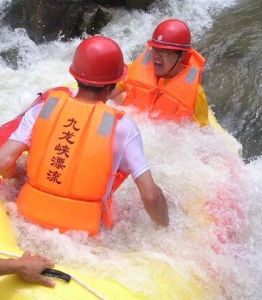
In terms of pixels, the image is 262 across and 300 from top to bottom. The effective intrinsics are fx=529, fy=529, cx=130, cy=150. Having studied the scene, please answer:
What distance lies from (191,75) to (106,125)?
1.76 m

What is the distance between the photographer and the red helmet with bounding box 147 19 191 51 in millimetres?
3975

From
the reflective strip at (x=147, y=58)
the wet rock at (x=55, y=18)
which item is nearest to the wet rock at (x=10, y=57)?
the wet rock at (x=55, y=18)

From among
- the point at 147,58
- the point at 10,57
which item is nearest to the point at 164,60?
the point at 147,58

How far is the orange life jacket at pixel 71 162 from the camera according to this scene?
260cm

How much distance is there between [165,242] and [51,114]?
939 millimetres

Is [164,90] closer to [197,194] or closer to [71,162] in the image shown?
[197,194]

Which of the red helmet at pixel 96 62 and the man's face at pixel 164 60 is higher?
the red helmet at pixel 96 62

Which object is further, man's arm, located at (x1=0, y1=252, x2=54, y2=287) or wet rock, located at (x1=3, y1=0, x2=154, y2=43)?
wet rock, located at (x1=3, y1=0, x2=154, y2=43)

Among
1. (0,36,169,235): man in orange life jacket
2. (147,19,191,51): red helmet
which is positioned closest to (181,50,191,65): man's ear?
(147,19,191,51): red helmet

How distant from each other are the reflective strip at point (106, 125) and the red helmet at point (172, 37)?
1554 millimetres

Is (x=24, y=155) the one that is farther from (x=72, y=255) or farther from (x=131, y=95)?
(x=131, y=95)

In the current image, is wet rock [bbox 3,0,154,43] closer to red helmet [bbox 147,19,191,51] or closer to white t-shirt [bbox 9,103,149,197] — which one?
red helmet [bbox 147,19,191,51]

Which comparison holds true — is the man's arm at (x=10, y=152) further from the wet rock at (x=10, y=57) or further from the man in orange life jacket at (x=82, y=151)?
the wet rock at (x=10, y=57)

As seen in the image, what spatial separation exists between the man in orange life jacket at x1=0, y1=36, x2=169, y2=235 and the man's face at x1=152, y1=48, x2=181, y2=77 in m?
1.39
